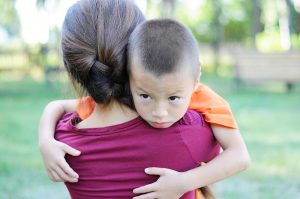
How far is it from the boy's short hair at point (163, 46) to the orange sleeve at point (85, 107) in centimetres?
27

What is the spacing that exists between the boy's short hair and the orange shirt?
12 cm

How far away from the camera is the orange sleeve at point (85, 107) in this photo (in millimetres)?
1529

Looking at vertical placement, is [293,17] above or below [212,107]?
below

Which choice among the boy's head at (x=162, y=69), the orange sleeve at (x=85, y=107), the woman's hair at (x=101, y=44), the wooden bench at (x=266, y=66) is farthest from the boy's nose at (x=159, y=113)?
the wooden bench at (x=266, y=66)

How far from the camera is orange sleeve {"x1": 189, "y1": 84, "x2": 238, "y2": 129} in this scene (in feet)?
4.50

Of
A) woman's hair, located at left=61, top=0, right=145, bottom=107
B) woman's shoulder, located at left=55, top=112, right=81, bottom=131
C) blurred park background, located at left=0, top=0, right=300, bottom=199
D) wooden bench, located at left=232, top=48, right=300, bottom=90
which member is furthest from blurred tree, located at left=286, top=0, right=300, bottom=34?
woman's hair, located at left=61, top=0, right=145, bottom=107

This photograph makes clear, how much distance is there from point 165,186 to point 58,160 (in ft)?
0.98

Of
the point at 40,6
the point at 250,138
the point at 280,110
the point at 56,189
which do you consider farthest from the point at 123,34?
the point at 40,6

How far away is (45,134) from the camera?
5.14 feet

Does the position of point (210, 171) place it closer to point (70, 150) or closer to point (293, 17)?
point (70, 150)

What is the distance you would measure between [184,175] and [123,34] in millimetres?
378

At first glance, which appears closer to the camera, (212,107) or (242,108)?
(212,107)

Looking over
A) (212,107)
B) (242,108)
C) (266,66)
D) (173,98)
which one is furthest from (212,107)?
(266,66)

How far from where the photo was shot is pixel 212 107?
4.58 ft
